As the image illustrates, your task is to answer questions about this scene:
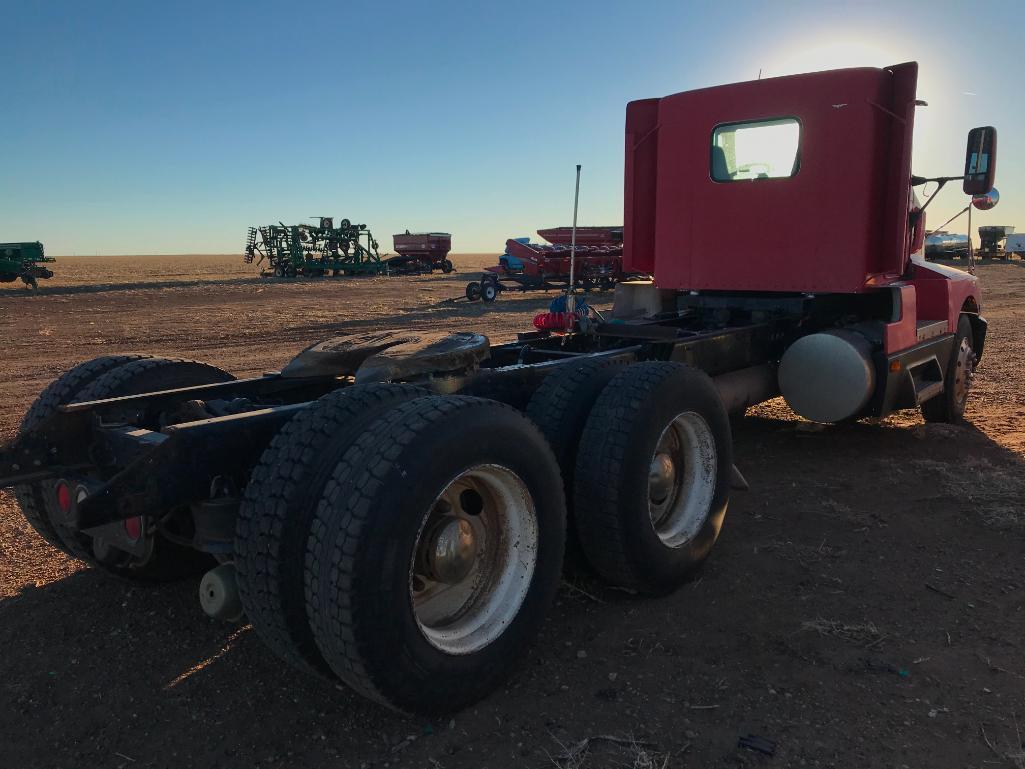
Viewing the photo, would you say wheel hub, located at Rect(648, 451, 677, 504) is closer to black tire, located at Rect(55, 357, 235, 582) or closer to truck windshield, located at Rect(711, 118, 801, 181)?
black tire, located at Rect(55, 357, 235, 582)

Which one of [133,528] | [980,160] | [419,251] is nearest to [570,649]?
[133,528]

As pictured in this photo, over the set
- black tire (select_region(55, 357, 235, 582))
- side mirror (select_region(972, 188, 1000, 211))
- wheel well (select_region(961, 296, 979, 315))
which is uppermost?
side mirror (select_region(972, 188, 1000, 211))

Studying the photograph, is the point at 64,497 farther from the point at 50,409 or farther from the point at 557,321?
the point at 557,321

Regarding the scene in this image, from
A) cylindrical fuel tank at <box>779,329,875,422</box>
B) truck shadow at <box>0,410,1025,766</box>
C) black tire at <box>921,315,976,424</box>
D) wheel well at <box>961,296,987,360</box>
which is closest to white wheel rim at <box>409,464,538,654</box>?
truck shadow at <box>0,410,1025,766</box>

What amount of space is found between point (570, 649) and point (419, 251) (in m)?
42.0

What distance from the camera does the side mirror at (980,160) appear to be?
580 centimetres

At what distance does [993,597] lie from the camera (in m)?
3.66

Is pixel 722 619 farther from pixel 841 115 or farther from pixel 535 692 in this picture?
pixel 841 115

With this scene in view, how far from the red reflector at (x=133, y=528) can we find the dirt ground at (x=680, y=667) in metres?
0.64

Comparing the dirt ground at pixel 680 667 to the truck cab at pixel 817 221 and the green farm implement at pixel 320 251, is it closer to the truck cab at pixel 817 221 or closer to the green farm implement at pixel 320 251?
the truck cab at pixel 817 221

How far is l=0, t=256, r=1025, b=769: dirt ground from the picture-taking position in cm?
258

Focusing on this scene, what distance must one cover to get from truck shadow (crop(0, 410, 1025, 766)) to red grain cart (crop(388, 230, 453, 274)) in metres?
40.2

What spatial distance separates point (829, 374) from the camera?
5.48 metres

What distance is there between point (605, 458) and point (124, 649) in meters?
2.17
